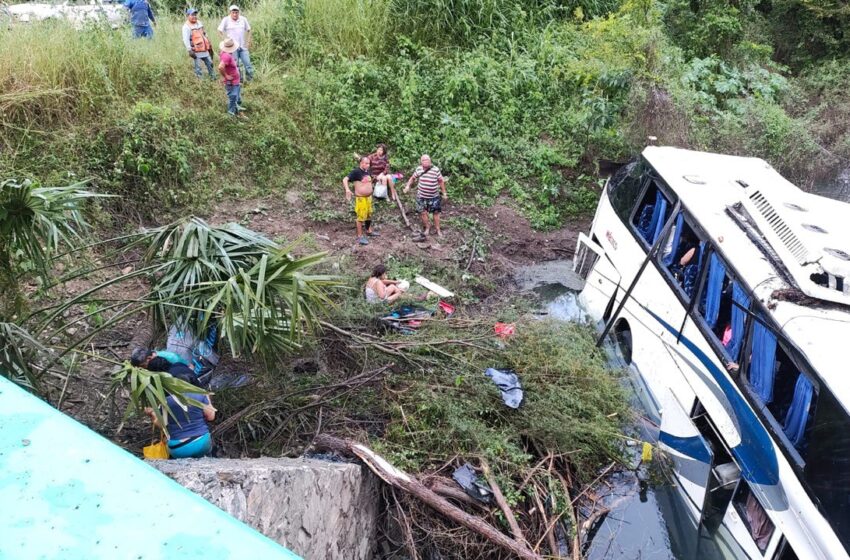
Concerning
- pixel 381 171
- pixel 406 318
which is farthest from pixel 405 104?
pixel 406 318

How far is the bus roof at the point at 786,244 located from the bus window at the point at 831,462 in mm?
117

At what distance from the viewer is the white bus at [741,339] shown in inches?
173

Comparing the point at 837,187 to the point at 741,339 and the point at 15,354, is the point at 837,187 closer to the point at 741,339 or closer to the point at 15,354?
the point at 741,339

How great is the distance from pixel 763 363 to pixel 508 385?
85.1 inches

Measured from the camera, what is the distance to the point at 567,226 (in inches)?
415

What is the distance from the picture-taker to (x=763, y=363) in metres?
5.05

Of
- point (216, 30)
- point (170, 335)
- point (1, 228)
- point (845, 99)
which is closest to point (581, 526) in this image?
point (170, 335)

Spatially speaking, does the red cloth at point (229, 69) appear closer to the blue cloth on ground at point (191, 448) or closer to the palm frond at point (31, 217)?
the palm frond at point (31, 217)

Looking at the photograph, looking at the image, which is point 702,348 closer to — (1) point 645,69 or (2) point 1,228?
(2) point 1,228

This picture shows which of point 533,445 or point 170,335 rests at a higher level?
point 170,335

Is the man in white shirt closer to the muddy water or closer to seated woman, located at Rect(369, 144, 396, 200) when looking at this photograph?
seated woman, located at Rect(369, 144, 396, 200)

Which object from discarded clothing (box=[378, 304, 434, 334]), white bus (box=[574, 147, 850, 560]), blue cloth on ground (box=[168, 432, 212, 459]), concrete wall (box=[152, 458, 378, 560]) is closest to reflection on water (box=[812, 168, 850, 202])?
white bus (box=[574, 147, 850, 560])

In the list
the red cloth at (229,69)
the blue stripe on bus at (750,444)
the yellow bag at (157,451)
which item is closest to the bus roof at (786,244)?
the blue stripe on bus at (750,444)

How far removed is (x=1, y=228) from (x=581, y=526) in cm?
500
